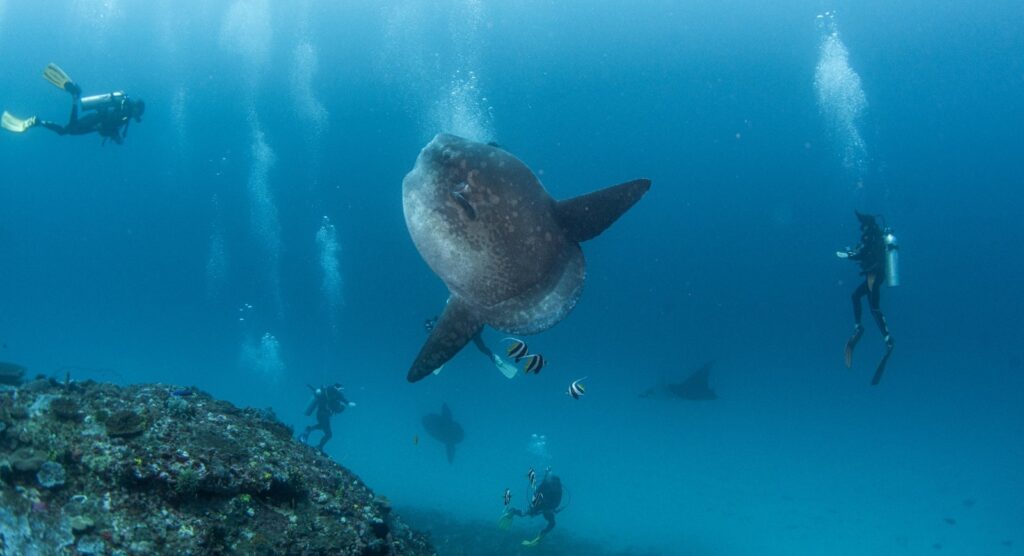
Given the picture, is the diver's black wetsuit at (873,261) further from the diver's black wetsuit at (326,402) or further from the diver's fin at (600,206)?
the diver's black wetsuit at (326,402)

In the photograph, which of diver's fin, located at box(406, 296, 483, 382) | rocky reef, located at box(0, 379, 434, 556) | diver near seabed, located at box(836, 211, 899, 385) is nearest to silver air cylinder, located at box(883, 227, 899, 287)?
diver near seabed, located at box(836, 211, 899, 385)

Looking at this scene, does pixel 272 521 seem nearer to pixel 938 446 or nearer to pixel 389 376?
pixel 389 376

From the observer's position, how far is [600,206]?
158 inches

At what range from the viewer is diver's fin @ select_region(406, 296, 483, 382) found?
164 inches

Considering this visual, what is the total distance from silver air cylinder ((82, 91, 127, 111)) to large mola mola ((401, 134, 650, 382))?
16.6m

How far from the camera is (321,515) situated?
13.4 feet

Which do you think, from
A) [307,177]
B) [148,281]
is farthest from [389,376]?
[148,281]

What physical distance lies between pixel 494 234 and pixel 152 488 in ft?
9.65

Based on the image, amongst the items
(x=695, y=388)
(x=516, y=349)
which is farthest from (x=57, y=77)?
(x=695, y=388)

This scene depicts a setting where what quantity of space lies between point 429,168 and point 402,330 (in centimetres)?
5103

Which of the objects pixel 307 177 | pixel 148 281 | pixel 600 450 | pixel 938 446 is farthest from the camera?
pixel 148 281

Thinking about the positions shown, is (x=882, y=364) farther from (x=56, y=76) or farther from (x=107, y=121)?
(x=56, y=76)

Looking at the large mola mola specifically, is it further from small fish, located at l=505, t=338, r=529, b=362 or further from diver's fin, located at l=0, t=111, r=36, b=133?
diver's fin, located at l=0, t=111, r=36, b=133

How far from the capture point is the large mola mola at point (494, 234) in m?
3.87
